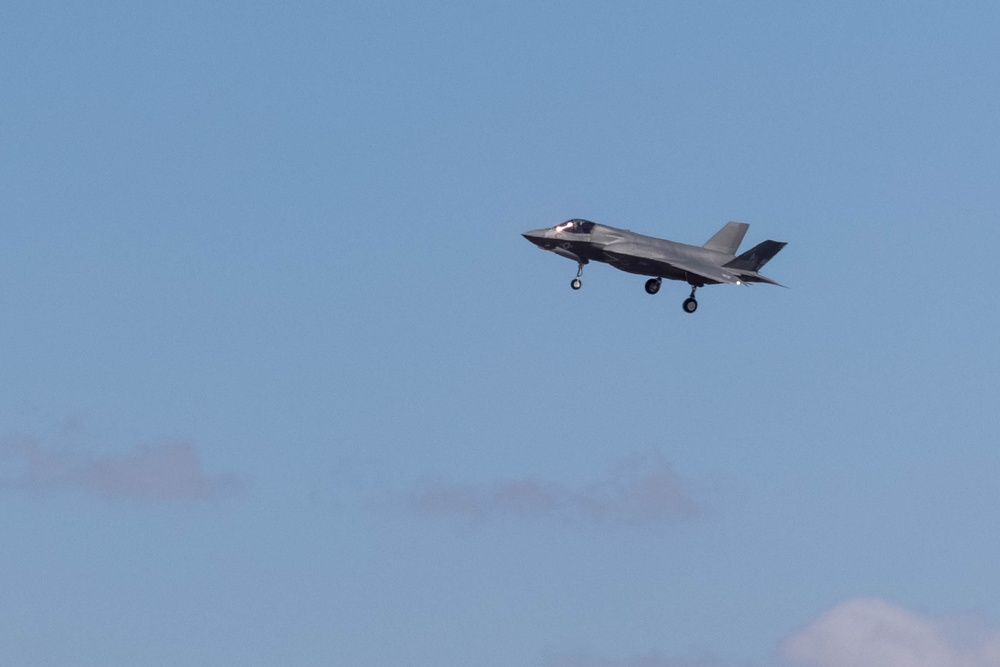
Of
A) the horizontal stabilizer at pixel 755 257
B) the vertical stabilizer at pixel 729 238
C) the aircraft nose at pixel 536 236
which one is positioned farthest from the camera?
the vertical stabilizer at pixel 729 238

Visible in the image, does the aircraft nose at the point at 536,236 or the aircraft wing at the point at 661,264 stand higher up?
the aircraft nose at the point at 536,236

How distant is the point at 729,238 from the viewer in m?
142

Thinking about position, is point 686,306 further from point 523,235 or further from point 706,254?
point 523,235

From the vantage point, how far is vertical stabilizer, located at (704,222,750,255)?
140850 millimetres

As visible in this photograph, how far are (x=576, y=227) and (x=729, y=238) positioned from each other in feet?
45.6

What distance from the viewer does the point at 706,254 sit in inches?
5428

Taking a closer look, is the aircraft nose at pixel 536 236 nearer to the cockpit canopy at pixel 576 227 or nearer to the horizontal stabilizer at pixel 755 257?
the cockpit canopy at pixel 576 227

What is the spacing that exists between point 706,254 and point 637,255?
23.7 ft

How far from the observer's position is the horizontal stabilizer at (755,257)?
451 ft

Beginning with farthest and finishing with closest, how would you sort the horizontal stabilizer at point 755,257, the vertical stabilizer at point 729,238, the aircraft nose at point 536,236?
the vertical stabilizer at point 729,238 < the horizontal stabilizer at point 755,257 < the aircraft nose at point 536,236

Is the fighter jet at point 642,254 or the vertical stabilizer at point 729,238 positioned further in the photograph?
the vertical stabilizer at point 729,238

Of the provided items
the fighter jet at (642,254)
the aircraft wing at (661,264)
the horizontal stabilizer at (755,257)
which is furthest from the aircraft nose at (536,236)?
the horizontal stabilizer at (755,257)

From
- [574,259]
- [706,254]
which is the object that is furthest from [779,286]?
[574,259]

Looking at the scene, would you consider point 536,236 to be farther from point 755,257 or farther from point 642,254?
point 755,257
